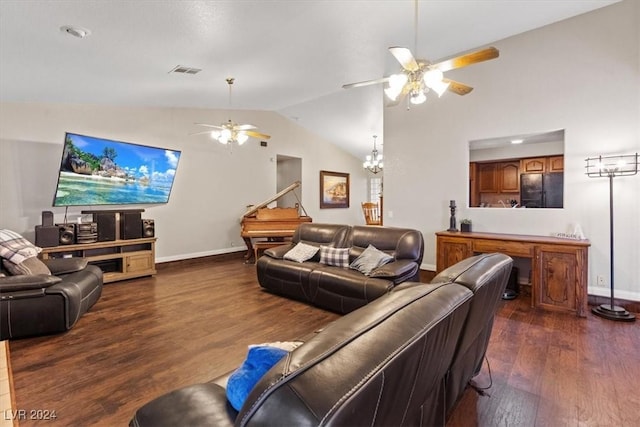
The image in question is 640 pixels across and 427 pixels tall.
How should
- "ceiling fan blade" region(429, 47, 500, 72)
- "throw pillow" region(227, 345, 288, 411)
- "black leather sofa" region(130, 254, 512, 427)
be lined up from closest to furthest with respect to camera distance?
"black leather sofa" region(130, 254, 512, 427)
"throw pillow" region(227, 345, 288, 411)
"ceiling fan blade" region(429, 47, 500, 72)

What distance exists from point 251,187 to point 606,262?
6.43 meters

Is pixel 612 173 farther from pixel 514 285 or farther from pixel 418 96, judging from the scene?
pixel 418 96

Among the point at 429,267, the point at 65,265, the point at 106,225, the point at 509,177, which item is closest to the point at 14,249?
the point at 65,265

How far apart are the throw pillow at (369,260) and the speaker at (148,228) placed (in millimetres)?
3577

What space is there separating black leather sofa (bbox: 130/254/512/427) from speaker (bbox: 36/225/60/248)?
14.4 feet

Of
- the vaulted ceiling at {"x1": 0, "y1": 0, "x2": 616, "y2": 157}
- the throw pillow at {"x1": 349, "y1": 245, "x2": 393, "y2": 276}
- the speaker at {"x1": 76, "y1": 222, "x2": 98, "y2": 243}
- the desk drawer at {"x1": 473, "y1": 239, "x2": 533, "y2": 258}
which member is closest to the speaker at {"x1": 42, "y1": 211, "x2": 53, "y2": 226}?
the speaker at {"x1": 76, "y1": 222, "x2": 98, "y2": 243}

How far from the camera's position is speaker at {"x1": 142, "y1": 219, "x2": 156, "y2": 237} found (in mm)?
5344

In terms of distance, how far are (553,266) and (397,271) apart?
1.92 m

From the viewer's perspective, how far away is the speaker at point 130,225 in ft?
16.8

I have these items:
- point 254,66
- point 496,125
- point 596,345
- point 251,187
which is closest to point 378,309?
point 596,345

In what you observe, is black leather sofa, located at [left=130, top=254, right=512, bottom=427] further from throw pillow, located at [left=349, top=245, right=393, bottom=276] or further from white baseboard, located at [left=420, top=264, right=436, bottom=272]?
white baseboard, located at [left=420, top=264, right=436, bottom=272]

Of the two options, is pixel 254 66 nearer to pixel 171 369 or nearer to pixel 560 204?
pixel 171 369

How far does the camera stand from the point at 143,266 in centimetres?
529

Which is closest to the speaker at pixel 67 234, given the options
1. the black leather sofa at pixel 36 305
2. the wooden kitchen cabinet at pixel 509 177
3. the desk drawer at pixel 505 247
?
the black leather sofa at pixel 36 305
